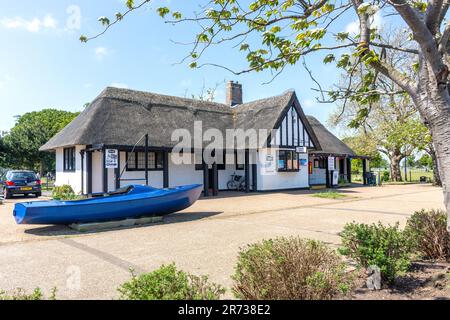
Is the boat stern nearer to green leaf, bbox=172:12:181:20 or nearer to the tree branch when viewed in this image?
→ green leaf, bbox=172:12:181:20

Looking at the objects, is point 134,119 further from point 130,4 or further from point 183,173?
point 130,4

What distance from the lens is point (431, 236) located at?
18.3 feet

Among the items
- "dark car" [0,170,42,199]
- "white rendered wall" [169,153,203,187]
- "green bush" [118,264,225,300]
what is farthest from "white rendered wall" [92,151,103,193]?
"green bush" [118,264,225,300]

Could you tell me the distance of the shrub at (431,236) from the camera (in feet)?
17.9

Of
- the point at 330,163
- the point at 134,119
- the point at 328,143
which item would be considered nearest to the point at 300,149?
the point at 330,163

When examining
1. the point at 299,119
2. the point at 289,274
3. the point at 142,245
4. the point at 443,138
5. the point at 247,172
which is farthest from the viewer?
the point at 299,119

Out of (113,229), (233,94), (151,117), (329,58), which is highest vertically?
(233,94)

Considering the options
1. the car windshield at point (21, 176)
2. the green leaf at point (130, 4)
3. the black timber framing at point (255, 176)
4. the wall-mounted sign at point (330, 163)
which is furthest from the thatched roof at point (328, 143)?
the green leaf at point (130, 4)

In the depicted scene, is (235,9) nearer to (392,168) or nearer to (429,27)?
(429,27)

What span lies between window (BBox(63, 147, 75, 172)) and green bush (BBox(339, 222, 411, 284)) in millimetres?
17861

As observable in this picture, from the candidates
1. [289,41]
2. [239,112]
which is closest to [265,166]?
[239,112]

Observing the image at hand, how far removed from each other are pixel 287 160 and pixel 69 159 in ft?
44.9

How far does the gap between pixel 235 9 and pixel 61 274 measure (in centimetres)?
505

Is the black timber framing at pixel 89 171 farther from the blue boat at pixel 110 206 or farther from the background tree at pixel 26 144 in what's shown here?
the background tree at pixel 26 144
